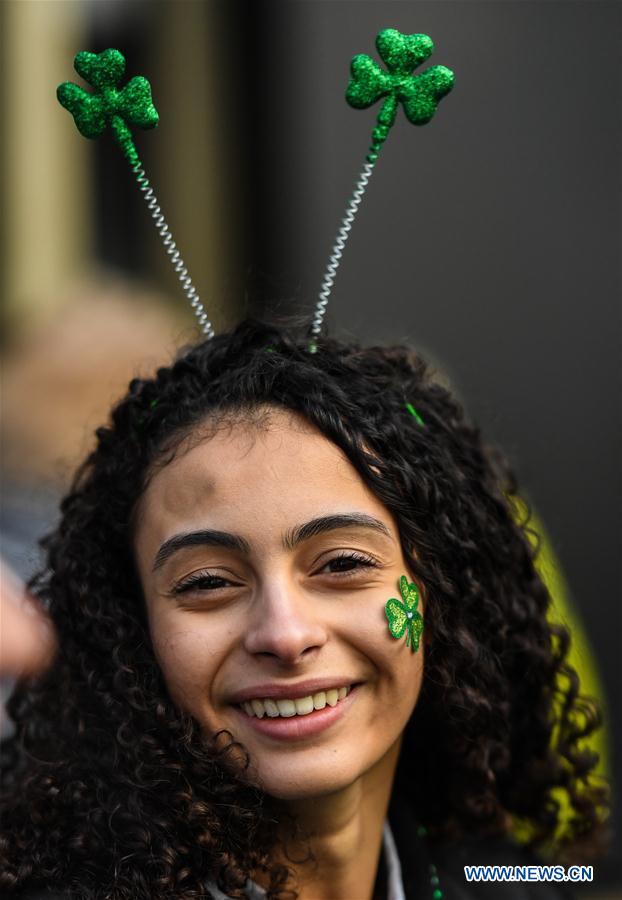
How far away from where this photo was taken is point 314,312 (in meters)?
2.52

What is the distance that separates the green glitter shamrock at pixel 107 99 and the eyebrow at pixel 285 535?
27.9 inches

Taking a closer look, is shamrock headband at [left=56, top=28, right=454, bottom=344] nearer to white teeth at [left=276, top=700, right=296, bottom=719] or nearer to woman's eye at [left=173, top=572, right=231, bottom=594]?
woman's eye at [left=173, top=572, right=231, bottom=594]

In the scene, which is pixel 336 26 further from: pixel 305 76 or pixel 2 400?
pixel 2 400

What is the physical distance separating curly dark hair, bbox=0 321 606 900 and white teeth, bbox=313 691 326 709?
0.50ft

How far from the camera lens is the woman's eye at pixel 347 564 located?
218 cm

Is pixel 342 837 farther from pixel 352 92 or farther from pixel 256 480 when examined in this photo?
pixel 352 92

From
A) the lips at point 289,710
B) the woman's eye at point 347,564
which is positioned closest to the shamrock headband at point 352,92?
the woman's eye at point 347,564

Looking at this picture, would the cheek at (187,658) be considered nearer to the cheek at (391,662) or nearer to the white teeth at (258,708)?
the white teeth at (258,708)

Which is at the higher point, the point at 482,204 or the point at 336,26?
the point at 336,26

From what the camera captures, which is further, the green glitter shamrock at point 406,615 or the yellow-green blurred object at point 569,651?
the yellow-green blurred object at point 569,651

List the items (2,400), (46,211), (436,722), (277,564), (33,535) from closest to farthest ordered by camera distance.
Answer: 1. (277,564)
2. (436,722)
3. (33,535)
4. (2,400)
5. (46,211)

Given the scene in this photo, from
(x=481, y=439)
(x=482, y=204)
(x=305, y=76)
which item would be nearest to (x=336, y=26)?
(x=305, y=76)

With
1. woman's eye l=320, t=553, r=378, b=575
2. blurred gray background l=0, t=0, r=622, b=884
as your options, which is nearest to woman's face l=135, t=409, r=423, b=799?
woman's eye l=320, t=553, r=378, b=575

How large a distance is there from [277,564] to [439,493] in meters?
0.40
